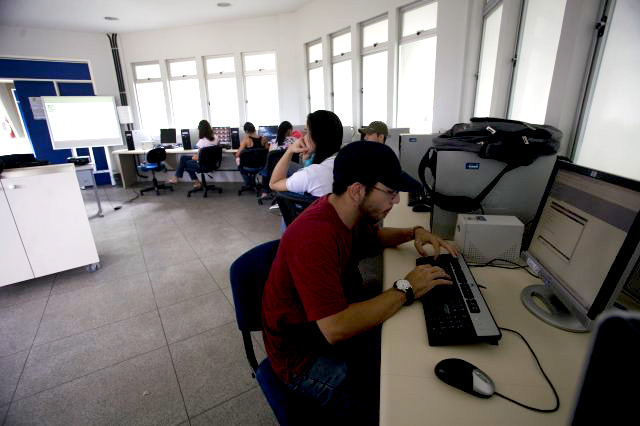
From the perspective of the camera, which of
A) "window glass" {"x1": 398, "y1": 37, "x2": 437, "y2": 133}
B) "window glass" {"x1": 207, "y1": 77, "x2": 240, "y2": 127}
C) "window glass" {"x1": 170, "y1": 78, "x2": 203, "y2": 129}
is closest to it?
"window glass" {"x1": 398, "y1": 37, "x2": 437, "y2": 133}

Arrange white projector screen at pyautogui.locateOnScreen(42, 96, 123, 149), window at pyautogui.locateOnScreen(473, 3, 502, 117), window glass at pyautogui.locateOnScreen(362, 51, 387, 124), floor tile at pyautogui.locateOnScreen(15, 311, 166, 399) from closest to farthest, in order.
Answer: floor tile at pyautogui.locateOnScreen(15, 311, 166, 399) → window at pyautogui.locateOnScreen(473, 3, 502, 117) → window glass at pyautogui.locateOnScreen(362, 51, 387, 124) → white projector screen at pyautogui.locateOnScreen(42, 96, 123, 149)

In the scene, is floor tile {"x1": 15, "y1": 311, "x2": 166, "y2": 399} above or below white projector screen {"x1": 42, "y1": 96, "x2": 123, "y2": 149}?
below

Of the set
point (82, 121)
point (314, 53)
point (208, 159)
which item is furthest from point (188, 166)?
point (314, 53)

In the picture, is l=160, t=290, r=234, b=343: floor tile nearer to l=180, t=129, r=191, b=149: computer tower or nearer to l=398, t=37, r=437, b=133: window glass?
l=398, t=37, r=437, b=133: window glass

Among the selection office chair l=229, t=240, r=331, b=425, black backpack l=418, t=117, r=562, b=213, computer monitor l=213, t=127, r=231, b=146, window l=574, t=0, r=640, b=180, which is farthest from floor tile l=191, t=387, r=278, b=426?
computer monitor l=213, t=127, r=231, b=146

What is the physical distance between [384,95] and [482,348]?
15.5ft

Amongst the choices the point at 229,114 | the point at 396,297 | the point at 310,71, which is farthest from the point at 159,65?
the point at 396,297

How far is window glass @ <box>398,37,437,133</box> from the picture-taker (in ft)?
Result: 13.9

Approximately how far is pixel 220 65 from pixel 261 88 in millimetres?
1040

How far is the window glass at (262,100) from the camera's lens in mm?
6738

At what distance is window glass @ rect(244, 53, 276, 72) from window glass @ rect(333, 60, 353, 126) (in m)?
1.64

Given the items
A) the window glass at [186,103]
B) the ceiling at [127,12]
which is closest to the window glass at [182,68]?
the window glass at [186,103]

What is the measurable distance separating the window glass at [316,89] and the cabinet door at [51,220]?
14.7 ft

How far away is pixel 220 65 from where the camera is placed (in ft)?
22.5
